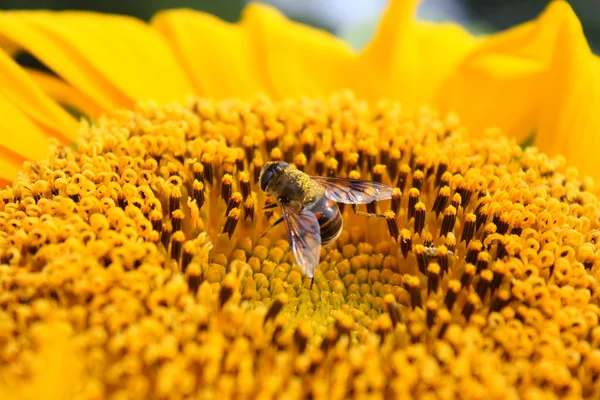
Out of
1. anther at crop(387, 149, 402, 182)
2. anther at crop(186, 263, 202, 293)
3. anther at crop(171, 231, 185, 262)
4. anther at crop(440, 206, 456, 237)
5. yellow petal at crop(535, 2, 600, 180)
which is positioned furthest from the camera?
yellow petal at crop(535, 2, 600, 180)

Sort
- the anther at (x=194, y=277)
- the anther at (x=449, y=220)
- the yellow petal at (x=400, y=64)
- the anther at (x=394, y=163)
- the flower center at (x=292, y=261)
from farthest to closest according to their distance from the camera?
1. the yellow petal at (x=400, y=64)
2. the anther at (x=394, y=163)
3. the anther at (x=449, y=220)
4. the anther at (x=194, y=277)
5. the flower center at (x=292, y=261)

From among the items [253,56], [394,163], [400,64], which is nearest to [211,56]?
[253,56]

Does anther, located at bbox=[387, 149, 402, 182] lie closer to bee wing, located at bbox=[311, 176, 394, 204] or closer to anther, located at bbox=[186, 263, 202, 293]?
bee wing, located at bbox=[311, 176, 394, 204]

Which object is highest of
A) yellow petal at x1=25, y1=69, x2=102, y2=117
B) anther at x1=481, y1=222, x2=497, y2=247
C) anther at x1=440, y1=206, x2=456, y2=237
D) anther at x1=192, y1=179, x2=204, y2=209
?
anther at x1=481, y1=222, x2=497, y2=247

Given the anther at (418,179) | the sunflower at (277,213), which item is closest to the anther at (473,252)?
the sunflower at (277,213)

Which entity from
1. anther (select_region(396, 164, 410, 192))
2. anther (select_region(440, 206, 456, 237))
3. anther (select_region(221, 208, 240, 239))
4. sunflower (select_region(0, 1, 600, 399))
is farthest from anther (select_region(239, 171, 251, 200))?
anther (select_region(440, 206, 456, 237))

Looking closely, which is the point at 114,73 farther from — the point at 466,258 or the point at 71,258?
the point at 466,258

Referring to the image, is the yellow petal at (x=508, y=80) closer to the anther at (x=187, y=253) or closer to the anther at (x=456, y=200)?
the anther at (x=456, y=200)
